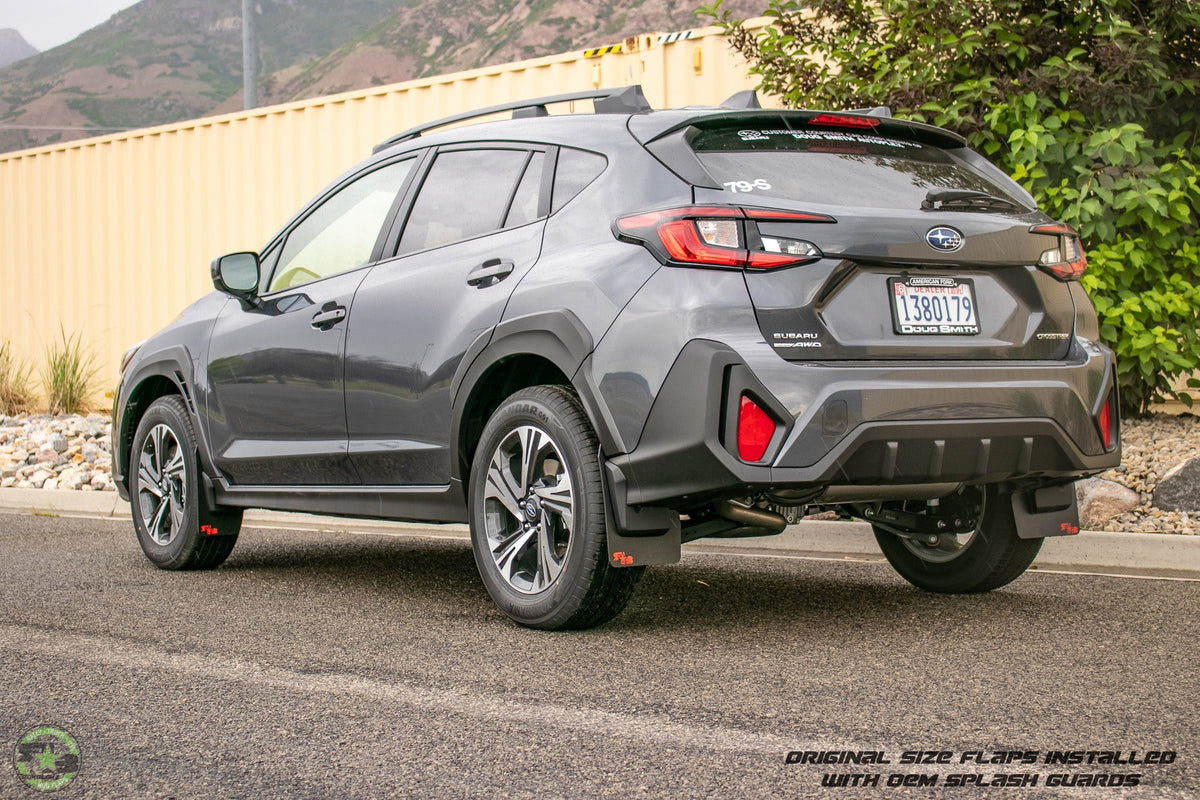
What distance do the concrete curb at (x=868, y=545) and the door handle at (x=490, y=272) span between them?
109 inches

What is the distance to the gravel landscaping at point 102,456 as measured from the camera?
6.96m

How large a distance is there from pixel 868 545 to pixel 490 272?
9.53 ft

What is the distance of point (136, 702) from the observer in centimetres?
377

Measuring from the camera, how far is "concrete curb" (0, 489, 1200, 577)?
20.2 feet

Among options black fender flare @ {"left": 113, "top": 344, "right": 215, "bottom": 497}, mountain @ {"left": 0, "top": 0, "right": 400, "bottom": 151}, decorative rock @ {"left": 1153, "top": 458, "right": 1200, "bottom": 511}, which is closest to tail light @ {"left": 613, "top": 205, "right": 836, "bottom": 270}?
black fender flare @ {"left": 113, "top": 344, "right": 215, "bottom": 497}

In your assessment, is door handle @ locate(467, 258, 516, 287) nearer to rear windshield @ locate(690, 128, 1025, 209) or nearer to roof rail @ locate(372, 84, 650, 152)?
roof rail @ locate(372, 84, 650, 152)

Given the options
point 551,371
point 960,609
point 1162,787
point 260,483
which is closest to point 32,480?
point 260,483

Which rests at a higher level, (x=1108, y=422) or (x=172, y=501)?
(x=1108, y=422)

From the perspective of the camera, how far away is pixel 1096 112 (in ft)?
26.6

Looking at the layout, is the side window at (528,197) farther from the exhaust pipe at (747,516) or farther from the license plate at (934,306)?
the license plate at (934,306)

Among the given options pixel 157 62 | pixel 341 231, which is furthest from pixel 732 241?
pixel 157 62

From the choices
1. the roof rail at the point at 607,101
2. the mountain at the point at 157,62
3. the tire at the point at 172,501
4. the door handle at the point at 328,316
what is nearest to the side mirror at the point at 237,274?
the door handle at the point at 328,316

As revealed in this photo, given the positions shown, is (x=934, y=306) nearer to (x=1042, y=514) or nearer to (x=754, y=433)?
(x=754, y=433)

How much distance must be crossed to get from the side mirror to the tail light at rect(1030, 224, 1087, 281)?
345 centimetres
